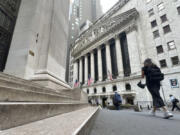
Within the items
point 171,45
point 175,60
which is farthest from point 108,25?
point 175,60

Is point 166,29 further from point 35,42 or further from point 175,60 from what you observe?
point 35,42

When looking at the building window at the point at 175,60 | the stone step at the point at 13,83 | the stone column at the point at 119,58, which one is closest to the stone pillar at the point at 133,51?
the stone column at the point at 119,58

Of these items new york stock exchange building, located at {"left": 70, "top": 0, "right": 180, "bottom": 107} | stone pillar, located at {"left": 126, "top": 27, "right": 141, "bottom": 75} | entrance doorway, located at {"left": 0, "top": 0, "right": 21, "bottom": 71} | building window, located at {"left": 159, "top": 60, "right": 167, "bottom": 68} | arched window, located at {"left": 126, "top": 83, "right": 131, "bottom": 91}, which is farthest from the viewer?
arched window, located at {"left": 126, "top": 83, "right": 131, "bottom": 91}

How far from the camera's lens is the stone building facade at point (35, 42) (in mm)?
4035

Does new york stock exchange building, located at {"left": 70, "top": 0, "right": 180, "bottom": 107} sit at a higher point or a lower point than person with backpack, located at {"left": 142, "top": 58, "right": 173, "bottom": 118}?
higher

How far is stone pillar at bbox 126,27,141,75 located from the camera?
2003cm

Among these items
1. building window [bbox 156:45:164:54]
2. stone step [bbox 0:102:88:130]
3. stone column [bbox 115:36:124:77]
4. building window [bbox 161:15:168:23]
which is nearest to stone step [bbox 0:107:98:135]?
stone step [bbox 0:102:88:130]

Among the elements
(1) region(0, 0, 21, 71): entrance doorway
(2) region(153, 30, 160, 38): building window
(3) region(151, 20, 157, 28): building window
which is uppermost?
(3) region(151, 20, 157, 28): building window

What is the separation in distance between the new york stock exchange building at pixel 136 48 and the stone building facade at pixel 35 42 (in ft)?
51.8

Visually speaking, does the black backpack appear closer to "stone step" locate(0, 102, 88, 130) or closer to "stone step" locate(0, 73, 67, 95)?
"stone step" locate(0, 102, 88, 130)

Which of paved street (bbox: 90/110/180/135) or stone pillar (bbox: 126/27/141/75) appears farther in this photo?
stone pillar (bbox: 126/27/141/75)

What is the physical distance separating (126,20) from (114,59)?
34.4 ft

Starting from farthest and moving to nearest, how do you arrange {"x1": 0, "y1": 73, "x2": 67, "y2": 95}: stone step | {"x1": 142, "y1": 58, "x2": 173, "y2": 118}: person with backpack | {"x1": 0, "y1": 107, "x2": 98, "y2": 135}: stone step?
{"x1": 142, "y1": 58, "x2": 173, "y2": 118}: person with backpack
{"x1": 0, "y1": 73, "x2": 67, "y2": 95}: stone step
{"x1": 0, "y1": 107, "x2": 98, "y2": 135}: stone step

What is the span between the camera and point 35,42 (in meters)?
4.59
